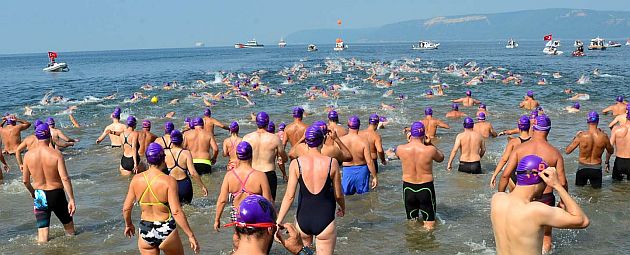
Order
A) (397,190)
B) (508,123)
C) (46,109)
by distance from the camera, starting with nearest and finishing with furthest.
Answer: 1. (397,190)
2. (508,123)
3. (46,109)

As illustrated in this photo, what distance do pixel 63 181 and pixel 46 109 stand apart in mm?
24786

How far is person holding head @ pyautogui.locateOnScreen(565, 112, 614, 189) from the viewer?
962 centimetres

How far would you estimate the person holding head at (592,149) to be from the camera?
962cm

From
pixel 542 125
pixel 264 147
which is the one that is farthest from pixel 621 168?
pixel 264 147

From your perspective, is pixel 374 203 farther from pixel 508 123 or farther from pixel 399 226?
pixel 508 123

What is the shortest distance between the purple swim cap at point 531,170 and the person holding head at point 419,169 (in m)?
3.51

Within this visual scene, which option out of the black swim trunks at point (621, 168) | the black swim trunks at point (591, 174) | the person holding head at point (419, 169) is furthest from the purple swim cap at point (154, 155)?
the black swim trunks at point (621, 168)

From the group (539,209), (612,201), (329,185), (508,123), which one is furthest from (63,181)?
(508,123)

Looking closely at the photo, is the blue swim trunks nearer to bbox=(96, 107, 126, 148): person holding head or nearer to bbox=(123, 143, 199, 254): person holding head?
bbox=(123, 143, 199, 254): person holding head

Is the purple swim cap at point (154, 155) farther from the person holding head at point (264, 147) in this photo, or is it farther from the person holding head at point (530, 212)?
the person holding head at point (530, 212)

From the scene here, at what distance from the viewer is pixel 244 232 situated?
3105 mm

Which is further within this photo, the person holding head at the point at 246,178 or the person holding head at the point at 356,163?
the person holding head at the point at 356,163

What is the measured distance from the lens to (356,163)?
9281 mm

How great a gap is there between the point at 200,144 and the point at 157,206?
5.93 metres
